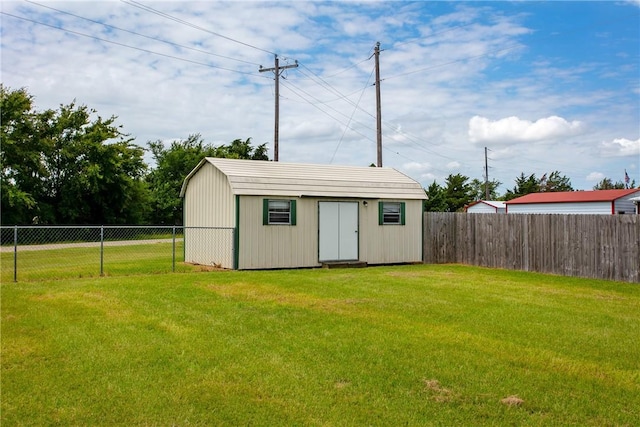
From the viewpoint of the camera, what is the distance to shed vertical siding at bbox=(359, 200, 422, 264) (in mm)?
17844

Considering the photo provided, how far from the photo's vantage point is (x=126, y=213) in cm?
3497

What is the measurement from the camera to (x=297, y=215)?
16.6 m

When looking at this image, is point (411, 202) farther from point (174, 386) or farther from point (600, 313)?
point (174, 386)

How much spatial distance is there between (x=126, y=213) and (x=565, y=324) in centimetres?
3153

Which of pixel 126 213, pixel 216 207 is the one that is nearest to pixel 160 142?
pixel 126 213

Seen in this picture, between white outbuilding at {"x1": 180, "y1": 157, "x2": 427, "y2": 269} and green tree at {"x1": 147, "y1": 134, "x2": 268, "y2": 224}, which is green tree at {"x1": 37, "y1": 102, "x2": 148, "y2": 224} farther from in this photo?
white outbuilding at {"x1": 180, "y1": 157, "x2": 427, "y2": 269}

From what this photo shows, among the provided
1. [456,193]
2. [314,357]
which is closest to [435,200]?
[456,193]

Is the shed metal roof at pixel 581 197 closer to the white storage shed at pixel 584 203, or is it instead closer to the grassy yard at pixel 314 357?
the white storage shed at pixel 584 203

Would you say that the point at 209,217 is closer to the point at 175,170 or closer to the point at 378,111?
the point at 378,111

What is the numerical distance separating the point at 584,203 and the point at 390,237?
20198mm

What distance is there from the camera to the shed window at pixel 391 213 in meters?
18.1

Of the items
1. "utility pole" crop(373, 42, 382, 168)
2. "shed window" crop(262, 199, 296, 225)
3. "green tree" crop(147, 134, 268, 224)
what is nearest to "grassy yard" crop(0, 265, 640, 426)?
"shed window" crop(262, 199, 296, 225)

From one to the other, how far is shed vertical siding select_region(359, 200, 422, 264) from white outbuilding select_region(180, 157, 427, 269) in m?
0.03

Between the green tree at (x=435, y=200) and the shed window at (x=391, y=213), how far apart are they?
97.4ft
